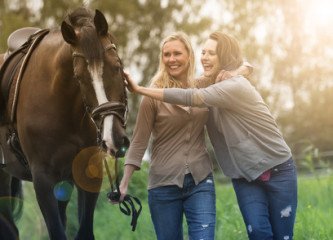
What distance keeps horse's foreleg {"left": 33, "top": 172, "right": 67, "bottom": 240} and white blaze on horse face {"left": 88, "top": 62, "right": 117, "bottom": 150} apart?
972 millimetres

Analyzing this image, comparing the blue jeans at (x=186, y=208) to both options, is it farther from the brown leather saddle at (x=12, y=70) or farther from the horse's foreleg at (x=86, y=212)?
the brown leather saddle at (x=12, y=70)

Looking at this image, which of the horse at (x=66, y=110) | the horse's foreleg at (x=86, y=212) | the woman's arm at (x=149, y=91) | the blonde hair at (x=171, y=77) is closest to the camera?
the horse at (x=66, y=110)

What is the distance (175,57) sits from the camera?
4578 millimetres

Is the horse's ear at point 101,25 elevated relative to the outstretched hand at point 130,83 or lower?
elevated

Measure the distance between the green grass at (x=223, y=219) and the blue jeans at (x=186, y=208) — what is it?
196 cm

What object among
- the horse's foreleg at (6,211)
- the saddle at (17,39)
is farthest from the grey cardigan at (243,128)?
the horse's foreleg at (6,211)

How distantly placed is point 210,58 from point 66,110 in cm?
102

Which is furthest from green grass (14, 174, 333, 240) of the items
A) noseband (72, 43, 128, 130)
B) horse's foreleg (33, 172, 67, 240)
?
noseband (72, 43, 128, 130)

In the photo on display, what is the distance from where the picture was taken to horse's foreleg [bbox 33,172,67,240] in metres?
4.87

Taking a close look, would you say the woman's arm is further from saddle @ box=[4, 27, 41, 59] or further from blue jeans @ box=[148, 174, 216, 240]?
saddle @ box=[4, 27, 41, 59]

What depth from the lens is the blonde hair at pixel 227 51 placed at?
464cm

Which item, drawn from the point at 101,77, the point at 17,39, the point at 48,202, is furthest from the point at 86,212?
the point at 17,39

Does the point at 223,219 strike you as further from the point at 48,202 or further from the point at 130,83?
the point at 130,83

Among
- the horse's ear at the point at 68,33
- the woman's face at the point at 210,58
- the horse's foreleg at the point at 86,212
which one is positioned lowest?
the horse's foreleg at the point at 86,212
